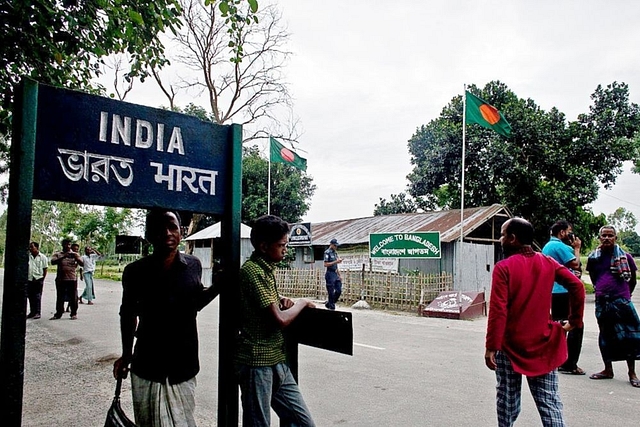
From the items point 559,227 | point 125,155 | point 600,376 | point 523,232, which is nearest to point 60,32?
point 125,155

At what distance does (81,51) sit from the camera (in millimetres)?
6633

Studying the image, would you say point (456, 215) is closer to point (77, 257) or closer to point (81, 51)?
point (77, 257)

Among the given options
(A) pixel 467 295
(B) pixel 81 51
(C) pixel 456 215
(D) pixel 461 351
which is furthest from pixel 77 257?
(C) pixel 456 215

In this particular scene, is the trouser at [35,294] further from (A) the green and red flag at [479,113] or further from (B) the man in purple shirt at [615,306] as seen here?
(A) the green and red flag at [479,113]

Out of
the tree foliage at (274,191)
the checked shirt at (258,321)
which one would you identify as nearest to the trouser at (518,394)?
the checked shirt at (258,321)

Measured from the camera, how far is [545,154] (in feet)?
68.7

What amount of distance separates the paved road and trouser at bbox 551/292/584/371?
0.25 m

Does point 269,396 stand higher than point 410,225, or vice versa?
point 410,225

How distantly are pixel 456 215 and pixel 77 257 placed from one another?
13.4 metres

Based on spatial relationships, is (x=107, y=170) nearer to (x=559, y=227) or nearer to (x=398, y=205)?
(x=559, y=227)

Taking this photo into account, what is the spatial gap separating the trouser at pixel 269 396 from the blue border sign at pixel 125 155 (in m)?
0.90

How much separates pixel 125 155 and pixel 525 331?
2.60m

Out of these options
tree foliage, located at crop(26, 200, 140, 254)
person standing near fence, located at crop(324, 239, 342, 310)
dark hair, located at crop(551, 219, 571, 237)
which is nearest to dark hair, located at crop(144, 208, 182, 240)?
dark hair, located at crop(551, 219, 571, 237)

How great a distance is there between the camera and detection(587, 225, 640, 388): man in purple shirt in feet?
18.6
